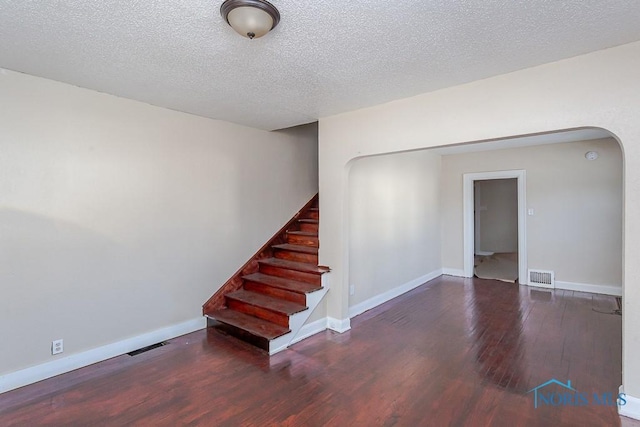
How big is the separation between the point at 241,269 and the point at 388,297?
214cm

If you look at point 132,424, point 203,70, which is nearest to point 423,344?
point 132,424

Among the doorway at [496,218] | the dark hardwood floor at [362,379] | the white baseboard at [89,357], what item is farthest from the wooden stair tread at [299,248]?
the doorway at [496,218]

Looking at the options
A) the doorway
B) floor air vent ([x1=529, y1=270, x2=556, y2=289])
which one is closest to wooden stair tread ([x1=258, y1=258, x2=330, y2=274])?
floor air vent ([x1=529, y1=270, x2=556, y2=289])

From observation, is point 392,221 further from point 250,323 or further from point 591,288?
point 591,288

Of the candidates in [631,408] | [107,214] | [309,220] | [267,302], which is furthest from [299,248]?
[631,408]

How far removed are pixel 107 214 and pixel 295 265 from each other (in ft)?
6.60

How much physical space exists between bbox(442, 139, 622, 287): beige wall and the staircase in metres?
3.88

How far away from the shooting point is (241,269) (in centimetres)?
397

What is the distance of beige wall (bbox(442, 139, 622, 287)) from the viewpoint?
4.83m

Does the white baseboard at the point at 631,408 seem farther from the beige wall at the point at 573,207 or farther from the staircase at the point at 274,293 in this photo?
the beige wall at the point at 573,207

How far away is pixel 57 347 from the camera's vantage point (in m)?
2.60

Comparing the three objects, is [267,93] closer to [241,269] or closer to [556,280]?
[241,269]

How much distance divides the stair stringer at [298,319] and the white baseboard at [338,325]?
31 centimetres

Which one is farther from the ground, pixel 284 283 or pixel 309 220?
pixel 309 220
